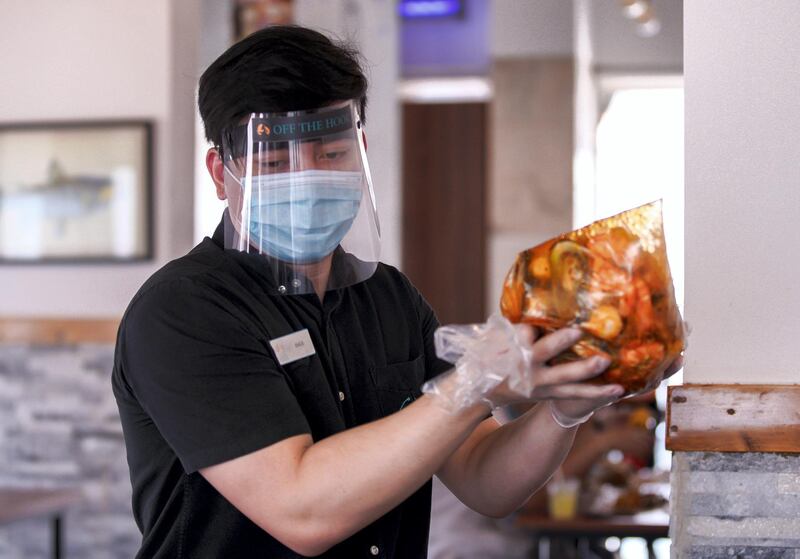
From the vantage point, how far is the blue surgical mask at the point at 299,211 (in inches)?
57.4

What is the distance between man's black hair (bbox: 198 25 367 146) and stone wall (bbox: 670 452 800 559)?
75cm

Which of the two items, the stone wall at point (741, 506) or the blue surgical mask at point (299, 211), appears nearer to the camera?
the blue surgical mask at point (299, 211)

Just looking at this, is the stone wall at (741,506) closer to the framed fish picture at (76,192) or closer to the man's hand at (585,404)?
the man's hand at (585,404)

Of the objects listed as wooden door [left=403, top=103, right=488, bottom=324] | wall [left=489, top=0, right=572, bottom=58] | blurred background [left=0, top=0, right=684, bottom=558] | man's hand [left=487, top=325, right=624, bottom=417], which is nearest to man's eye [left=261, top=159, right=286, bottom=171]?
man's hand [left=487, top=325, right=624, bottom=417]

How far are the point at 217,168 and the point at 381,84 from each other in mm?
4015

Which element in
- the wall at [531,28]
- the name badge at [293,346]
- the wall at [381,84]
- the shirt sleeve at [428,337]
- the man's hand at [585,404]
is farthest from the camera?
the wall at [531,28]

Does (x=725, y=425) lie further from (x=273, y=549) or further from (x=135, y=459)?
(x=135, y=459)

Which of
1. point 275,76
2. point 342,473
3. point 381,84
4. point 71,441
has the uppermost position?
point 381,84

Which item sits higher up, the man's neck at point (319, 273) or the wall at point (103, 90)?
the wall at point (103, 90)

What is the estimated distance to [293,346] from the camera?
4.75 ft

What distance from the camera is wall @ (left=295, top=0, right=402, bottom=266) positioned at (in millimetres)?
5270

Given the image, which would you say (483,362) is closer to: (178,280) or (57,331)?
(178,280)

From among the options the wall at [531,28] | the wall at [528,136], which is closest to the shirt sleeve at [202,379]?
the wall at [528,136]

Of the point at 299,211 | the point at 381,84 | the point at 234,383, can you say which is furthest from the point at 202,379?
the point at 381,84
